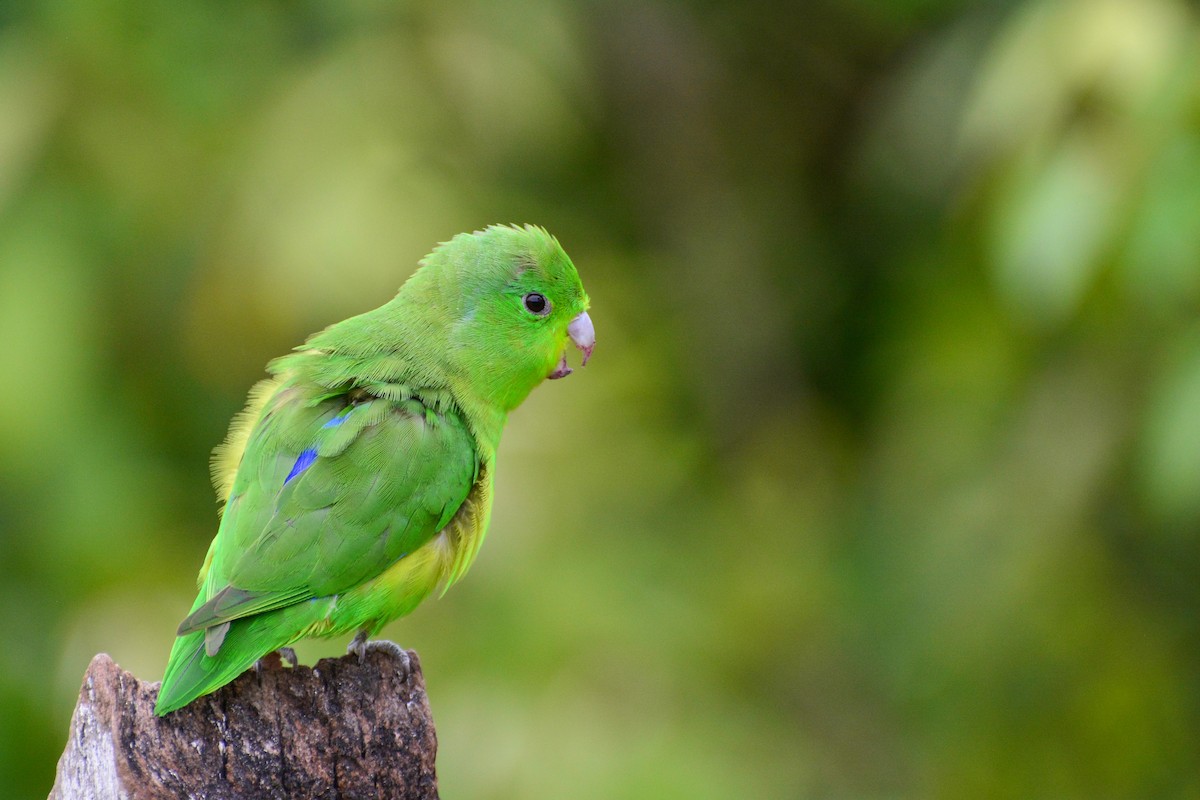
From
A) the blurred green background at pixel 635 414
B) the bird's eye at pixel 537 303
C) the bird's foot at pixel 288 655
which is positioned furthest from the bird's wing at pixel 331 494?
the blurred green background at pixel 635 414

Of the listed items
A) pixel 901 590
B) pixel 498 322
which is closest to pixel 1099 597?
pixel 901 590

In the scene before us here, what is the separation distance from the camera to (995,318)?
220 inches

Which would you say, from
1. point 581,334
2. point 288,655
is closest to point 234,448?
point 288,655

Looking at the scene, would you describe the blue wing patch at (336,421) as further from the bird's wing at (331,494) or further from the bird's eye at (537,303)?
the bird's eye at (537,303)

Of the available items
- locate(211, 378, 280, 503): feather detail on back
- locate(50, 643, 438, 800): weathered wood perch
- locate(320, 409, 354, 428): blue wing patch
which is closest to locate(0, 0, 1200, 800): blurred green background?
locate(211, 378, 280, 503): feather detail on back

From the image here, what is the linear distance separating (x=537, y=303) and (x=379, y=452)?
0.65 meters

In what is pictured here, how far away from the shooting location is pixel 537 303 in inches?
129

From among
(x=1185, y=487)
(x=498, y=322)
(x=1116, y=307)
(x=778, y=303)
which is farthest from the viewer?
(x=778, y=303)

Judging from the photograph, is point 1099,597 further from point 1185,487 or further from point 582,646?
point 582,646

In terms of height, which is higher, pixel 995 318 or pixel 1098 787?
pixel 995 318

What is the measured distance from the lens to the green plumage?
2.66 metres

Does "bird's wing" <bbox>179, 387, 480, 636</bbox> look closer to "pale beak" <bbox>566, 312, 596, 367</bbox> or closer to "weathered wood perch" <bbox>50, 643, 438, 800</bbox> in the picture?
"weathered wood perch" <bbox>50, 643, 438, 800</bbox>

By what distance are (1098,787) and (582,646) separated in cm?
230

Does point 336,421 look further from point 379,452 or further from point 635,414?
point 635,414
